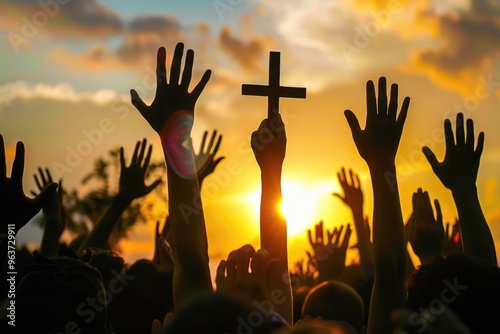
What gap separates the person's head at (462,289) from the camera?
11.4 ft

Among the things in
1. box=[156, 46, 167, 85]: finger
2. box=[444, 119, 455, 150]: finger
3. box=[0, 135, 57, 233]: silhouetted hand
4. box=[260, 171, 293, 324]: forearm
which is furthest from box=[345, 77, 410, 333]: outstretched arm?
box=[0, 135, 57, 233]: silhouetted hand

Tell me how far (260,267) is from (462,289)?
39.2 inches

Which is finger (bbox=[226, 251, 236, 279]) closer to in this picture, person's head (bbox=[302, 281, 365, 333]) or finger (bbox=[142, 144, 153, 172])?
person's head (bbox=[302, 281, 365, 333])

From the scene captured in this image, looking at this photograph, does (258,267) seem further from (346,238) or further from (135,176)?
(346,238)

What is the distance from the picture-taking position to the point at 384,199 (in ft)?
15.8

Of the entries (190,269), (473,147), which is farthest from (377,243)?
(473,147)

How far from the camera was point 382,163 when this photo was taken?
5086 mm

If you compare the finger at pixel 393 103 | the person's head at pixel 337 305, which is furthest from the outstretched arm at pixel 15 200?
the person's head at pixel 337 305

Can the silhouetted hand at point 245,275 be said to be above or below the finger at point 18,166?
below

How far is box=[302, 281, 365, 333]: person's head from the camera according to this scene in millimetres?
6105

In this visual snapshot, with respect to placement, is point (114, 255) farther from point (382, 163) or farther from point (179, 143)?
point (382, 163)

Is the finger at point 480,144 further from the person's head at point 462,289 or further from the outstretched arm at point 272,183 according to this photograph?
the person's head at point 462,289

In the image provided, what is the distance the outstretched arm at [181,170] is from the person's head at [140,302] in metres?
0.96

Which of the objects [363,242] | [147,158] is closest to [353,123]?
[147,158]
